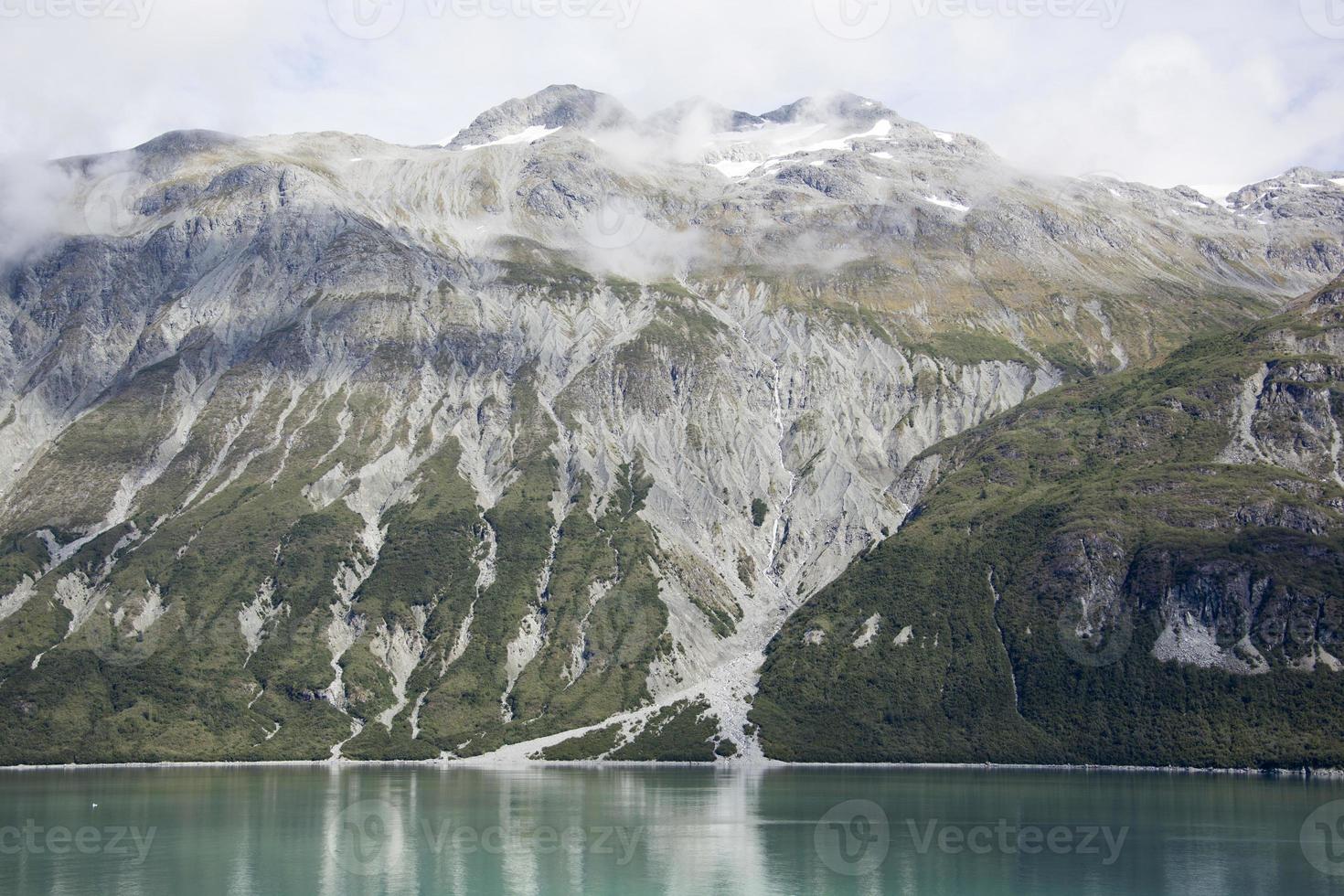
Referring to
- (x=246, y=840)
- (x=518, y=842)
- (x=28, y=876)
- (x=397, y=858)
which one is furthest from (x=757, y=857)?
(x=28, y=876)

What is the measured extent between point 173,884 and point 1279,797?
404 feet

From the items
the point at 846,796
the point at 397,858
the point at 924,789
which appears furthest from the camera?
the point at 924,789

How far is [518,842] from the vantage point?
378ft

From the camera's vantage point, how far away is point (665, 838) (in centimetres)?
12019

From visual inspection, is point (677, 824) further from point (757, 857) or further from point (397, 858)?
point (397, 858)

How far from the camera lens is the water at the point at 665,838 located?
97688mm

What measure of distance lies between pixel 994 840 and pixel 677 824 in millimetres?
30163

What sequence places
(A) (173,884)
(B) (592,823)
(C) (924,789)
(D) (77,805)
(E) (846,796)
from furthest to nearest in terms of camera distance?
(C) (924,789), (E) (846,796), (D) (77,805), (B) (592,823), (A) (173,884)

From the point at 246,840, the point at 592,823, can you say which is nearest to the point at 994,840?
the point at 592,823

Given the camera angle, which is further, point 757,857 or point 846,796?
point 846,796

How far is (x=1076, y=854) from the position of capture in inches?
4350

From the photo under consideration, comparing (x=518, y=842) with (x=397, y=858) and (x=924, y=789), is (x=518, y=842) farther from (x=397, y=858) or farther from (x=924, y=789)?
(x=924, y=789)

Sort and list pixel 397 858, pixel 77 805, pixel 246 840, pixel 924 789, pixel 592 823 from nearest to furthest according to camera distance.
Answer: pixel 397 858
pixel 246 840
pixel 592 823
pixel 77 805
pixel 924 789

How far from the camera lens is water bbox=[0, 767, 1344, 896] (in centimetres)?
9769
